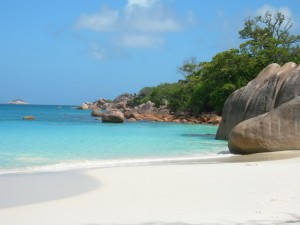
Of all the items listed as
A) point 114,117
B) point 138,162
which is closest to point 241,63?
point 114,117

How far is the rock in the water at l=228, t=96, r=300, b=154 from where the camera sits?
49.6 ft

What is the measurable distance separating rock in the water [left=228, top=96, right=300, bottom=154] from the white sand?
12.9 ft

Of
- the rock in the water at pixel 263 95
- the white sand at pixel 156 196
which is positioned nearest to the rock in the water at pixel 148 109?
the rock in the water at pixel 263 95

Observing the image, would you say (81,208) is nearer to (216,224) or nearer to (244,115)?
(216,224)

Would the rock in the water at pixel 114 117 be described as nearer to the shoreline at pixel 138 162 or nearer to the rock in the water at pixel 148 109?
the rock in the water at pixel 148 109

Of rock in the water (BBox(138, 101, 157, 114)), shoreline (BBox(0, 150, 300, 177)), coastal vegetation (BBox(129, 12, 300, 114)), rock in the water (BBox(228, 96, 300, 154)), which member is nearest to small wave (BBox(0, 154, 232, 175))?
shoreline (BBox(0, 150, 300, 177))

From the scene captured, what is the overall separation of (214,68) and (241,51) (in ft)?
10.3

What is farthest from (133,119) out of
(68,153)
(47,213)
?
(47,213)

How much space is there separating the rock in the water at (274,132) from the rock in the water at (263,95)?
12.7 feet

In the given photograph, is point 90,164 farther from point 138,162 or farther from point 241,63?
point 241,63

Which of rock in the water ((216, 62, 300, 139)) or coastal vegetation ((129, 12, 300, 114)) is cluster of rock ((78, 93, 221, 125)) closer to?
coastal vegetation ((129, 12, 300, 114))

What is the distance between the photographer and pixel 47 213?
21.8 ft

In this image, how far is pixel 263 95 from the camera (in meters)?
21.1

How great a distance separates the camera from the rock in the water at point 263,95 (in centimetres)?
1966
